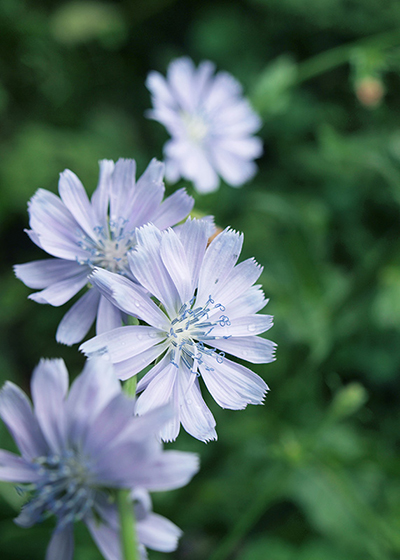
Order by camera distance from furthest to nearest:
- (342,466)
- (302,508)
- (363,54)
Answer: (302,508)
(342,466)
(363,54)

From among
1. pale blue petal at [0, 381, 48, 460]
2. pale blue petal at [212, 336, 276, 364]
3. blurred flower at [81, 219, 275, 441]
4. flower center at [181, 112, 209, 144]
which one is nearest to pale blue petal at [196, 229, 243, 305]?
blurred flower at [81, 219, 275, 441]

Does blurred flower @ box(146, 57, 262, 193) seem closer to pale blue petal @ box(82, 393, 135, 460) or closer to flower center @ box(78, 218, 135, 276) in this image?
flower center @ box(78, 218, 135, 276)

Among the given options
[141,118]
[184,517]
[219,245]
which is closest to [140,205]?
[219,245]

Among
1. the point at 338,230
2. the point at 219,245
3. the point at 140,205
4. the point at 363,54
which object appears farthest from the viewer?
the point at 338,230

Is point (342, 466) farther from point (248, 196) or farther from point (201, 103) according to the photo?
point (201, 103)

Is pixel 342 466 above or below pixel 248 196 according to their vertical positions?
below

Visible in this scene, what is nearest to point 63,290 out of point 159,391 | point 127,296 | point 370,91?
point 127,296

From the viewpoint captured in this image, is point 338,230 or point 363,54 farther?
point 338,230

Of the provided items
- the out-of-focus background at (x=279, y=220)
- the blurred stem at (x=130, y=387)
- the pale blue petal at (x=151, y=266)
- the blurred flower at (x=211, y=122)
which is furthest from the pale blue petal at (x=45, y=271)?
the blurred flower at (x=211, y=122)
